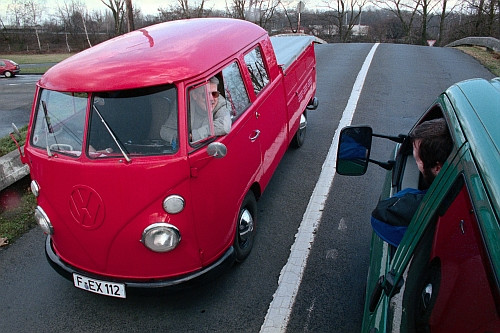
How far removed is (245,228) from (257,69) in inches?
73.6

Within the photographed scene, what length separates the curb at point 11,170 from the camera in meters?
5.24

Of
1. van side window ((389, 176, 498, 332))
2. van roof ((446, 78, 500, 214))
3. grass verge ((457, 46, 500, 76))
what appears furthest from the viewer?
grass verge ((457, 46, 500, 76))

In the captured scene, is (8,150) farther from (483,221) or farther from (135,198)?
(483,221)

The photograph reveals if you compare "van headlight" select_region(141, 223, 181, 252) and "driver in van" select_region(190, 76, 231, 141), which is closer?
"van headlight" select_region(141, 223, 181, 252)

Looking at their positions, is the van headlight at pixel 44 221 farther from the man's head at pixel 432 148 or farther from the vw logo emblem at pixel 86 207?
the man's head at pixel 432 148

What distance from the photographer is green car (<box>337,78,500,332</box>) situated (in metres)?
1.38

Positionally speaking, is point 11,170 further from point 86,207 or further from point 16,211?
point 86,207

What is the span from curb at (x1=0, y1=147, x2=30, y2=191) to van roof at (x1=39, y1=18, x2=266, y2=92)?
87.9 inches

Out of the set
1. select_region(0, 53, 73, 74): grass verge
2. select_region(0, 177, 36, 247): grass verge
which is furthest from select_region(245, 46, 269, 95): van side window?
select_region(0, 53, 73, 74): grass verge

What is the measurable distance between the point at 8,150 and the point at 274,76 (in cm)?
430

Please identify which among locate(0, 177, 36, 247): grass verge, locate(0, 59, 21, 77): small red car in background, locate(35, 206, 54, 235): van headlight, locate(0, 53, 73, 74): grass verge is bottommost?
locate(0, 53, 73, 74): grass verge

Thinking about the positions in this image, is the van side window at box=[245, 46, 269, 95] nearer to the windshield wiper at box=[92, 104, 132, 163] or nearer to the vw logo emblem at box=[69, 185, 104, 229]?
the windshield wiper at box=[92, 104, 132, 163]

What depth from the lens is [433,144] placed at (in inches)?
95.3

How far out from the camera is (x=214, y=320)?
137 inches
